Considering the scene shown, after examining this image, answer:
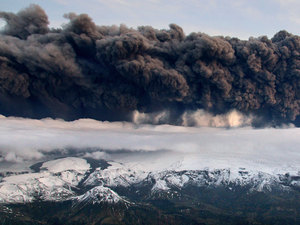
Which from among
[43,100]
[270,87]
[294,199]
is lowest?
[294,199]

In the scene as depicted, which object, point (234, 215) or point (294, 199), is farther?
point (294, 199)

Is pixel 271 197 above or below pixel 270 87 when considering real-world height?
below

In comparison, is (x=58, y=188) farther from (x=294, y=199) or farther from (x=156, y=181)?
(x=294, y=199)

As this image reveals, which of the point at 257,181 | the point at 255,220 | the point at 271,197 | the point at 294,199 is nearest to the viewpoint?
the point at 255,220

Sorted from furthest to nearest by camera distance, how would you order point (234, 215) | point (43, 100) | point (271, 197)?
point (271, 197), point (234, 215), point (43, 100)

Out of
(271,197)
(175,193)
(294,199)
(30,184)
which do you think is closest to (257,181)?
(271,197)

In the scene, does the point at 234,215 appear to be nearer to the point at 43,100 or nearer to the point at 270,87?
the point at 270,87
